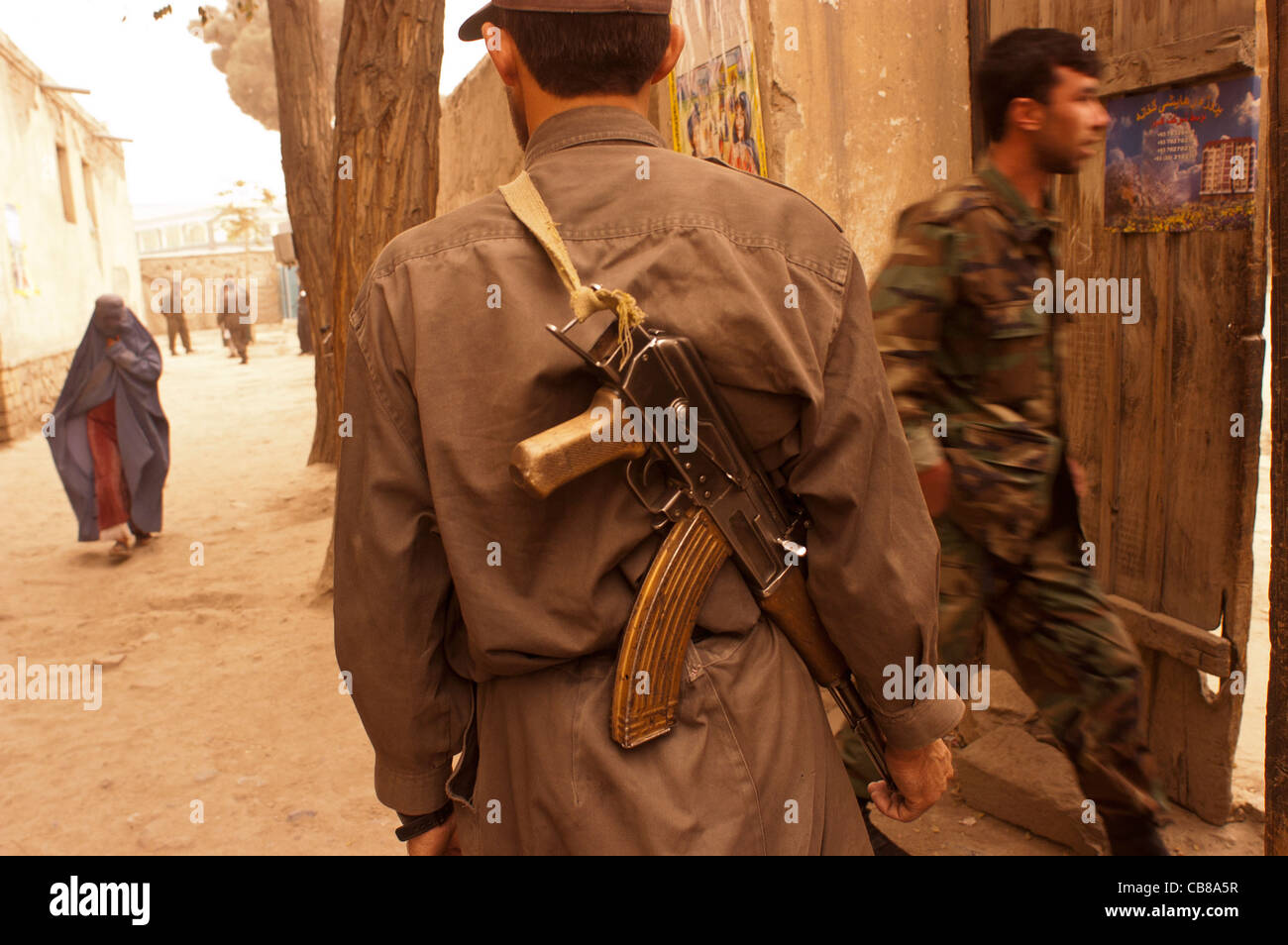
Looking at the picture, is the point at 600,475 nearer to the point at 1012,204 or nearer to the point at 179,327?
the point at 1012,204

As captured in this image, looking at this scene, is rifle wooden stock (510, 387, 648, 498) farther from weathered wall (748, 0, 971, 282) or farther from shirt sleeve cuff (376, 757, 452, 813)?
weathered wall (748, 0, 971, 282)

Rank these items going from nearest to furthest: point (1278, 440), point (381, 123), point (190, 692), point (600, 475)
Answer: point (600, 475) < point (1278, 440) < point (190, 692) < point (381, 123)

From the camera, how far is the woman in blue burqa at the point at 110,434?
680cm

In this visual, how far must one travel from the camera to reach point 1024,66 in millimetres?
2400

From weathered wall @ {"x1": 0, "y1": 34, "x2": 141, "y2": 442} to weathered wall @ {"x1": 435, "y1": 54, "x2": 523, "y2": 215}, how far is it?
710 centimetres

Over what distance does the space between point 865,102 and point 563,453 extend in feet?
8.75

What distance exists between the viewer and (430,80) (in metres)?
4.91

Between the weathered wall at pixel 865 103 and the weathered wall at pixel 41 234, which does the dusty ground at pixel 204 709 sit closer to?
the weathered wall at pixel 865 103

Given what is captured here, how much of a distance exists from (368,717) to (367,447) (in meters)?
0.38

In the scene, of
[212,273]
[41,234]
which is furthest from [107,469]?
[212,273]

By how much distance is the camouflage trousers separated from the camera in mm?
2338

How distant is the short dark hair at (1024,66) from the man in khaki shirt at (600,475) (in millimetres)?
1337
